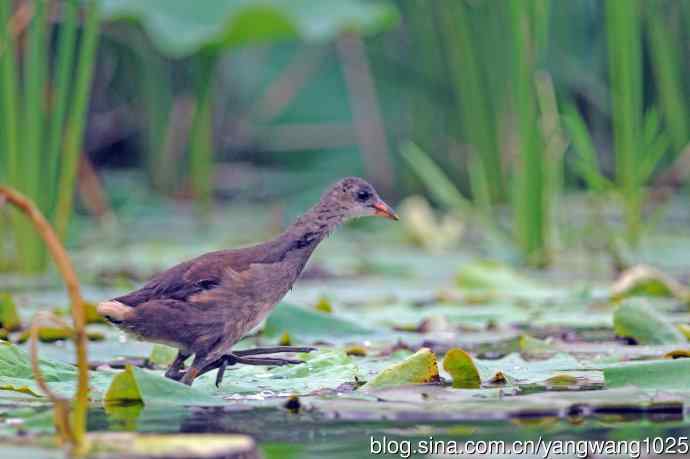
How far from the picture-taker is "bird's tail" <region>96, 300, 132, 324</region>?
3484 mm

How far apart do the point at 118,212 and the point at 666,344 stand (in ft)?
20.8

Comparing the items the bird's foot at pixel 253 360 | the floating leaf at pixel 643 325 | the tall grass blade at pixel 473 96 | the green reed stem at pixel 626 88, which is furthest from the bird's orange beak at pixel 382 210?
the tall grass blade at pixel 473 96

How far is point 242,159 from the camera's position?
43.6 ft

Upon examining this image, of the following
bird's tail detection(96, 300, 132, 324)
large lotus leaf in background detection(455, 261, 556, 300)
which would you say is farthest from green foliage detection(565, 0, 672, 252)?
bird's tail detection(96, 300, 132, 324)

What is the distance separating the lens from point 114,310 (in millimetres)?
3479

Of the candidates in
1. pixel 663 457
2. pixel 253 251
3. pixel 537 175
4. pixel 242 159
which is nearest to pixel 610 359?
pixel 253 251

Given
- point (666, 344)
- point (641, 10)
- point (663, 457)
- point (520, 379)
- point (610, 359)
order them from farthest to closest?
1. point (641, 10)
2. point (666, 344)
3. point (610, 359)
4. point (520, 379)
5. point (663, 457)

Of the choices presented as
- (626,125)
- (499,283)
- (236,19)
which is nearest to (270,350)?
(499,283)

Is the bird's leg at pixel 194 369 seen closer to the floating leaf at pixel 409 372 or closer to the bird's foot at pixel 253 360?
the bird's foot at pixel 253 360

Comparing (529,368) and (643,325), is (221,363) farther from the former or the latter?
(643,325)

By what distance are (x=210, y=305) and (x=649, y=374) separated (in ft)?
3.81

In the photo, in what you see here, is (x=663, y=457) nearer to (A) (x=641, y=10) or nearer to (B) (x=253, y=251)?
(B) (x=253, y=251)

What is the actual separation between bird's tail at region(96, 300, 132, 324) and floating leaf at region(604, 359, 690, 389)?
1261 mm

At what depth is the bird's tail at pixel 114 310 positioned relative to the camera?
3.48 metres
